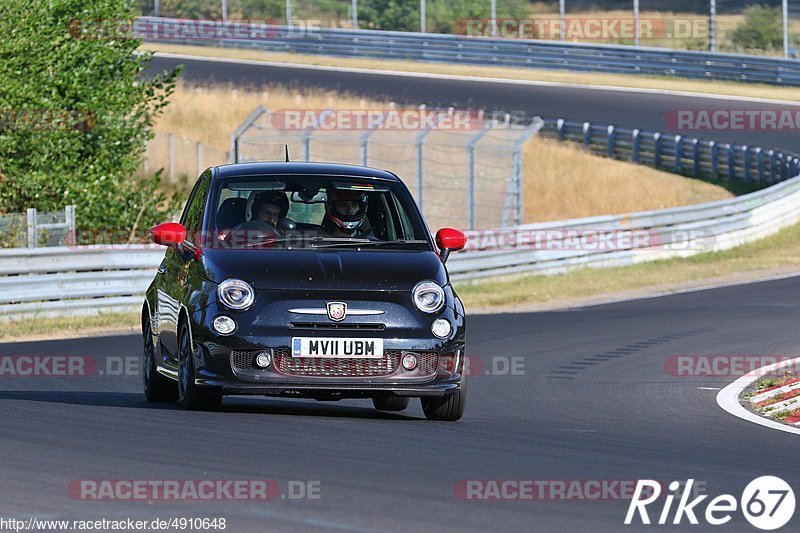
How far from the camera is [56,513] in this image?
655 cm

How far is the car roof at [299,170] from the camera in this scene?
1076 centimetres

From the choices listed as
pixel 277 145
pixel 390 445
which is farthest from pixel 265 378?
pixel 277 145

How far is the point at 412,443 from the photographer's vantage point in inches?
349

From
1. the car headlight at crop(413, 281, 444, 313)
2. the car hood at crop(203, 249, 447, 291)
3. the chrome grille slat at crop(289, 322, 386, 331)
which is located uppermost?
the car hood at crop(203, 249, 447, 291)

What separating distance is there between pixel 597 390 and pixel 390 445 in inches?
201

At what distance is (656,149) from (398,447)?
30.4 m

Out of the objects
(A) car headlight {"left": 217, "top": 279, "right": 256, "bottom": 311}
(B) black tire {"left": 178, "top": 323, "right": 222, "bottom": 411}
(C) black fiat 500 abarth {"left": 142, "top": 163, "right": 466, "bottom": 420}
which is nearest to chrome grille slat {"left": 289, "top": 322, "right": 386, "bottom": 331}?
(C) black fiat 500 abarth {"left": 142, "top": 163, "right": 466, "bottom": 420}

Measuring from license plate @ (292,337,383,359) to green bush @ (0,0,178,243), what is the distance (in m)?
14.7

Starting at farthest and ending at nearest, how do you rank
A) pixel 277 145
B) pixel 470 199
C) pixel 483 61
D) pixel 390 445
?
pixel 483 61, pixel 277 145, pixel 470 199, pixel 390 445

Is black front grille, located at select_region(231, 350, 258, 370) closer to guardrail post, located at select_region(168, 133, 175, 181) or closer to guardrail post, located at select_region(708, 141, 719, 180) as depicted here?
guardrail post, located at select_region(168, 133, 175, 181)

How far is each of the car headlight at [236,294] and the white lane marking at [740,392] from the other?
3.60 m

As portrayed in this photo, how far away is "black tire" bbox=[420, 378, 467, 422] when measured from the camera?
10289mm

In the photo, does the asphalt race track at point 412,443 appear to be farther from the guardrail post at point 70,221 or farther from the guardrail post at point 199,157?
the guardrail post at point 199,157

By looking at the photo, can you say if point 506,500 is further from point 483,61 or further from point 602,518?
point 483,61
